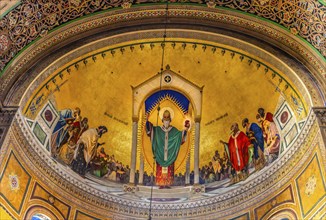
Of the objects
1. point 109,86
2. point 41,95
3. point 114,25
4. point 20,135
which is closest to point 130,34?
point 114,25

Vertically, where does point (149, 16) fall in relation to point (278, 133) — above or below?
above

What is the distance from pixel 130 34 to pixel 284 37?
443 cm

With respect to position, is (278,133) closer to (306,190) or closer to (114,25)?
(306,190)

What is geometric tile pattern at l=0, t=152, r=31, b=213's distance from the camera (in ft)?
42.4

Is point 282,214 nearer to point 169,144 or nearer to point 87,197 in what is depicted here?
A: point 169,144

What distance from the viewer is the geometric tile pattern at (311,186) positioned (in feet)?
42.1

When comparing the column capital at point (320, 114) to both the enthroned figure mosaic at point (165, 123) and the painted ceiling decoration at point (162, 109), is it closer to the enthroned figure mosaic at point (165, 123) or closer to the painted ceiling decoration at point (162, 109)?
the painted ceiling decoration at point (162, 109)

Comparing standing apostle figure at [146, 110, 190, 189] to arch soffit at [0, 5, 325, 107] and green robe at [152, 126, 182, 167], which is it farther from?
arch soffit at [0, 5, 325, 107]

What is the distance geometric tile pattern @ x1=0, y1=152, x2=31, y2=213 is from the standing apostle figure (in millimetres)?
4496

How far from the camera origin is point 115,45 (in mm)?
15703

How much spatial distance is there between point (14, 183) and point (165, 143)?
531cm

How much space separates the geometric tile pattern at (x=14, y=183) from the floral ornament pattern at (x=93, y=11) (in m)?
2.63

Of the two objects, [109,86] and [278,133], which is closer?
[278,133]

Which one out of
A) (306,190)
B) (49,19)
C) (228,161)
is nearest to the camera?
(306,190)
